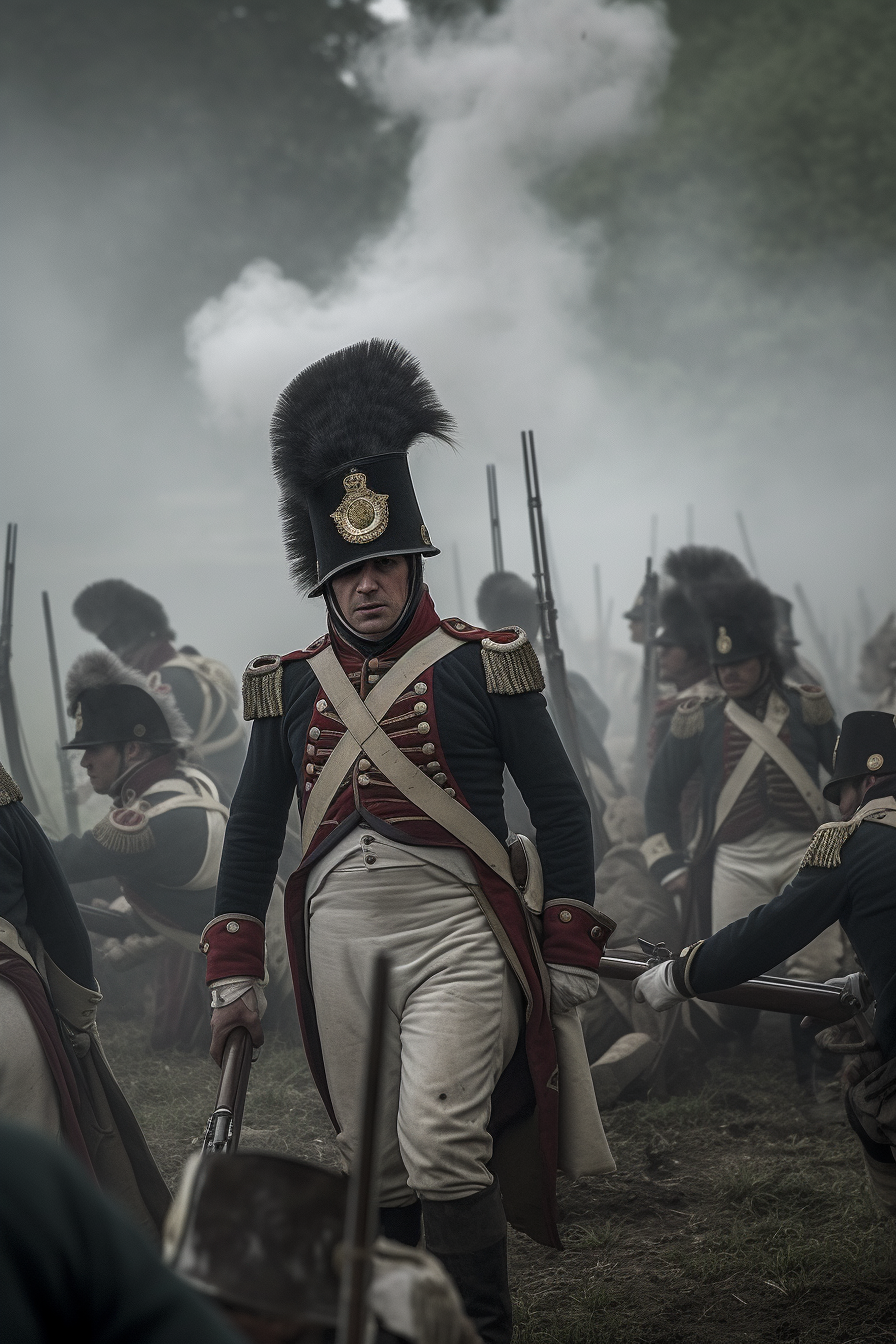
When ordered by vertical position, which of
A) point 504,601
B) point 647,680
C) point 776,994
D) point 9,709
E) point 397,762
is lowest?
point 776,994

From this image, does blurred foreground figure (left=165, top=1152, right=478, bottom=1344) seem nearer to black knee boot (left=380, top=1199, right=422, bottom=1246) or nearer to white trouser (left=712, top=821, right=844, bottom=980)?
black knee boot (left=380, top=1199, right=422, bottom=1246)

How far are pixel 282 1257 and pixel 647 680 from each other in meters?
7.98

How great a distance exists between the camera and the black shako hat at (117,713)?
17.8 ft

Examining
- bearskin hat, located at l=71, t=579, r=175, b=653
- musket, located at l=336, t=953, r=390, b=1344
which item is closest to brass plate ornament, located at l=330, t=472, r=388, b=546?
musket, located at l=336, t=953, r=390, b=1344

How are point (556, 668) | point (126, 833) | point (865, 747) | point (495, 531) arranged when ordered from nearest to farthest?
1. point (865, 747)
2. point (126, 833)
3. point (556, 668)
4. point (495, 531)

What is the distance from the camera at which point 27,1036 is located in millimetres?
2846

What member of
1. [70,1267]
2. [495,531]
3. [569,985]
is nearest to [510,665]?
[569,985]

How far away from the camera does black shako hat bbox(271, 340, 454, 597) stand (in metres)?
2.88

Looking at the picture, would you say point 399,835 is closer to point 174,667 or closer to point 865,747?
point 865,747

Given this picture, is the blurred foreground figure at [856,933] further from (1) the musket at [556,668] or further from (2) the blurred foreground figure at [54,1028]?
(1) the musket at [556,668]

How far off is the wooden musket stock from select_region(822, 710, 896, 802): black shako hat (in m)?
0.51

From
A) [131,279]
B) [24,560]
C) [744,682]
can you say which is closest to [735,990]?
[744,682]

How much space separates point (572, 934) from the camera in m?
2.83

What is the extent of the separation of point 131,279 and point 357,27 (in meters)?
5.83
